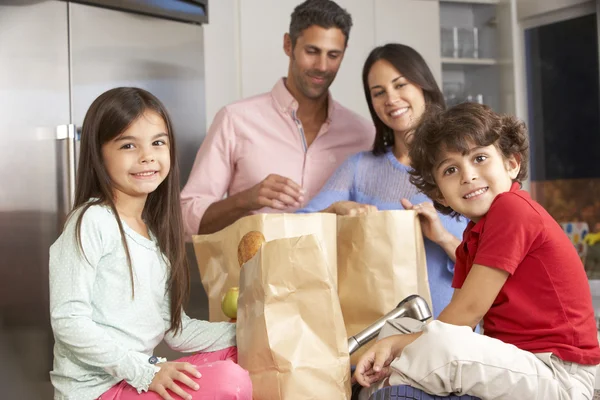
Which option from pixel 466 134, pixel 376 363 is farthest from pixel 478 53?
pixel 376 363

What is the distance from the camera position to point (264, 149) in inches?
92.5

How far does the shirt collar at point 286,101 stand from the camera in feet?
7.83

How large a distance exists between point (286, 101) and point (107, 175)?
1020 mm

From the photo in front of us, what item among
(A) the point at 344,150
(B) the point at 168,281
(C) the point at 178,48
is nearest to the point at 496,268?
(B) the point at 168,281

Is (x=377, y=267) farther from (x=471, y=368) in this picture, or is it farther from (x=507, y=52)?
(x=507, y=52)

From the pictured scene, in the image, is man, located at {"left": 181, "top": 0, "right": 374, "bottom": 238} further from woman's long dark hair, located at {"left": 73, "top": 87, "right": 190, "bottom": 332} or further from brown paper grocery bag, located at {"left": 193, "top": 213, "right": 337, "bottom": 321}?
woman's long dark hair, located at {"left": 73, "top": 87, "right": 190, "bottom": 332}

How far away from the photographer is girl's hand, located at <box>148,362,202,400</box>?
124 centimetres

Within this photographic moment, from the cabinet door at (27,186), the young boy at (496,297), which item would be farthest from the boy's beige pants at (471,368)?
the cabinet door at (27,186)

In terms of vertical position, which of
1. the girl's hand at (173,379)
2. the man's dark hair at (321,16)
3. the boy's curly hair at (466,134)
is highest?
the man's dark hair at (321,16)

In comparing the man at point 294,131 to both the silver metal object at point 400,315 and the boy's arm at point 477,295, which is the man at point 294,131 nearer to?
the silver metal object at point 400,315

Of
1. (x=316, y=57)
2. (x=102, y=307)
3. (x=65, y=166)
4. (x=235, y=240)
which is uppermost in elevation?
(x=316, y=57)

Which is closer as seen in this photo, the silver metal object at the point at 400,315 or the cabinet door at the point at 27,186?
the silver metal object at the point at 400,315

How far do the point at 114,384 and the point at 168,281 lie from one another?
0.24 meters

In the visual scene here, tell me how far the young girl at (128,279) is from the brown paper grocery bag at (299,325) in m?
0.08
